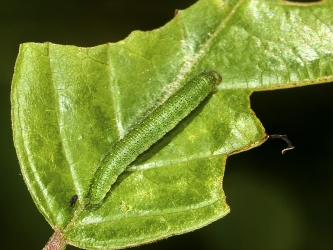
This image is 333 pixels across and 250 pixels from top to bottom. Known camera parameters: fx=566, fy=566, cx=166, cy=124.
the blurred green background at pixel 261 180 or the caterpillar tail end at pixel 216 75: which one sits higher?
the caterpillar tail end at pixel 216 75

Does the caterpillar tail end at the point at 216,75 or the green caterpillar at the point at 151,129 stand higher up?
the caterpillar tail end at the point at 216,75

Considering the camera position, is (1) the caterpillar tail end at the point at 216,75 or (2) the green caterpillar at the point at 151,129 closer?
(2) the green caterpillar at the point at 151,129

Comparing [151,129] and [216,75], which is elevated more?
Result: [216,75]

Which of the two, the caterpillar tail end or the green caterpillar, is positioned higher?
the caterpillar tail end

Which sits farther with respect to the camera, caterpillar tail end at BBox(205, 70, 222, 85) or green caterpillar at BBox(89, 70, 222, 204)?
caterpillar tail end at BBox(205, 70, 222, 85)

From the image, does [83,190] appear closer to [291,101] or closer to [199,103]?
[199,103]

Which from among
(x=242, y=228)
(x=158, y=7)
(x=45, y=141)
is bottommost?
(x=242, y=228)

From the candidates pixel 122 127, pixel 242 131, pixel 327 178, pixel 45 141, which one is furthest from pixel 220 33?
pixel 327 178

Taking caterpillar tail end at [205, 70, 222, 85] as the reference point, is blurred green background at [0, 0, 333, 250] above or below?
below
